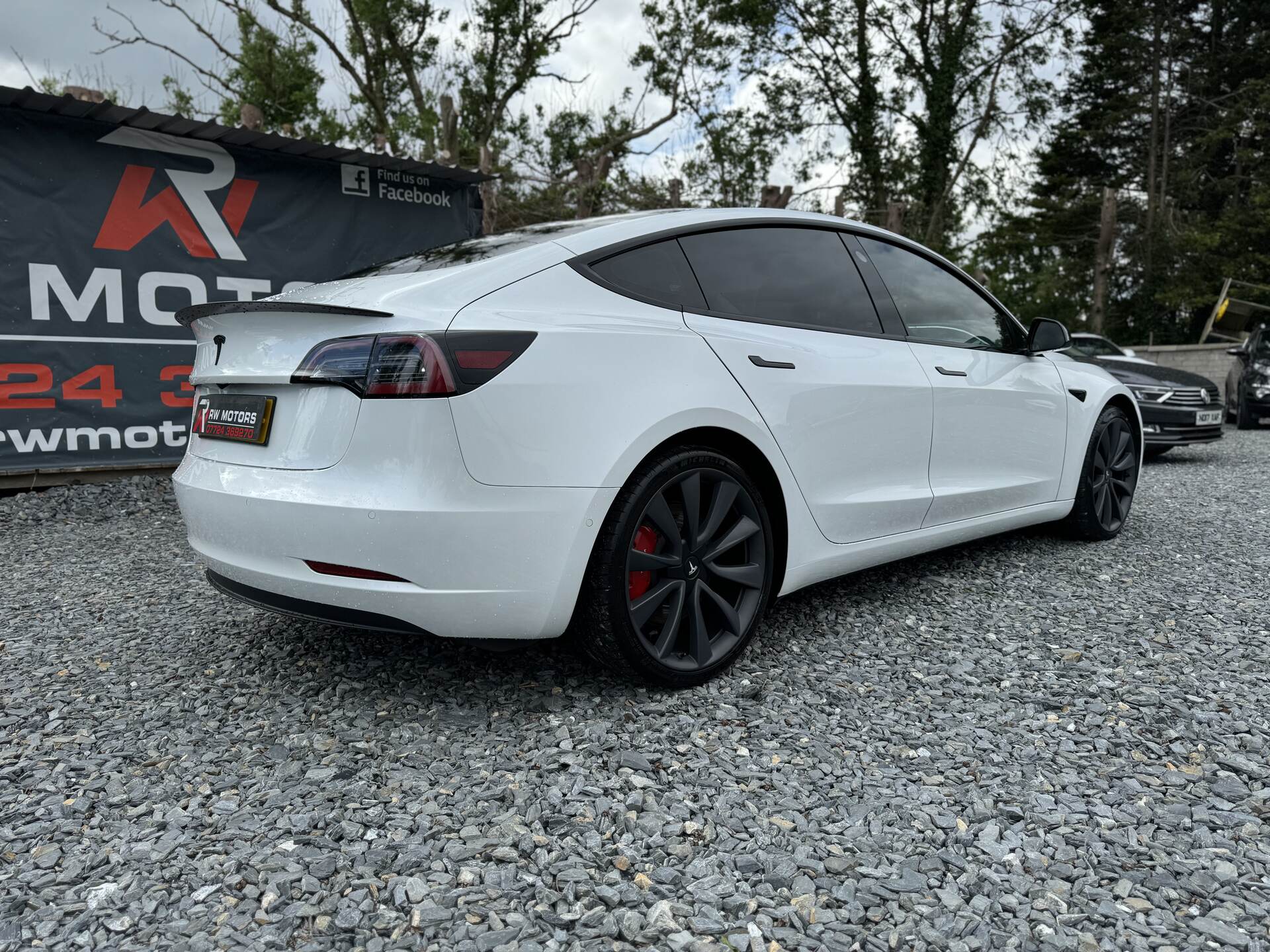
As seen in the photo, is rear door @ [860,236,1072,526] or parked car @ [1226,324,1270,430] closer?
rear door @ [860,236,1072,526]

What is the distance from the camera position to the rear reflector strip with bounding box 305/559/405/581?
2.40m

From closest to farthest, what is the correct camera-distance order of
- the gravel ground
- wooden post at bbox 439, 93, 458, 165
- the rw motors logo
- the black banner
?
the gravel ground, the black banner, the rw motors logo, wooden post at bbox 439, 93, 458, 165

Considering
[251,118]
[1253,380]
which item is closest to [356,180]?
[251,118]

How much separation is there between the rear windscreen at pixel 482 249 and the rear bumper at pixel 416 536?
0.72 m

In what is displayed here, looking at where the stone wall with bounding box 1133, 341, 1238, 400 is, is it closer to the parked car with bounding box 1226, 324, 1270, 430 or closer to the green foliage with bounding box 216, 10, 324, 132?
the parked car with bounding box 1226, 324, 1270, 430

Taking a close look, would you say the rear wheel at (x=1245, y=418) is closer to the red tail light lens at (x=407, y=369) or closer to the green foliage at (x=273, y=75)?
the red tail light lens at (x=407, y=369)

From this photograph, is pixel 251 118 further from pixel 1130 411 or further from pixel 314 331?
pixel 1130 411

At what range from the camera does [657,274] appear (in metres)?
2.92

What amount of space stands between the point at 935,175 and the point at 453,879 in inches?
964

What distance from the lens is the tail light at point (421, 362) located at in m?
2.35

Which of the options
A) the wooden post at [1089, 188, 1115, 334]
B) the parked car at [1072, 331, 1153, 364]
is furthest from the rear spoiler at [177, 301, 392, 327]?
the wooden post at [1089, 188, 1115, 334]

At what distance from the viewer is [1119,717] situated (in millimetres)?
2711

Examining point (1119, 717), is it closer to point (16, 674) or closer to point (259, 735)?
point (259, 735)

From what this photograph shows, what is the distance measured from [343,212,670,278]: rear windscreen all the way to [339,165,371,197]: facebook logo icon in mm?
4697
